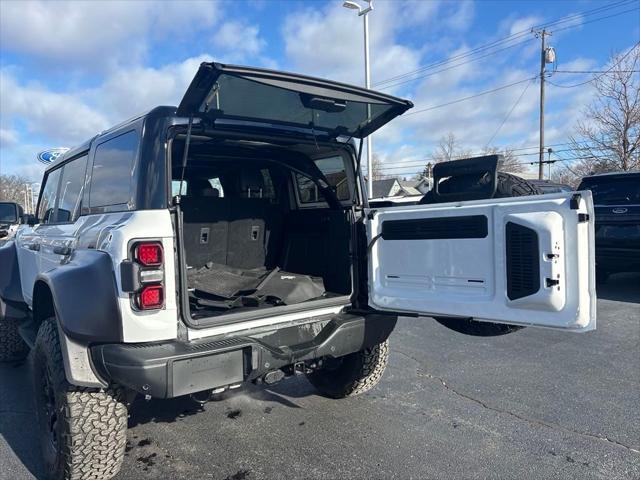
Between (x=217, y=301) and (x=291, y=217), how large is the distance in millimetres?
1192

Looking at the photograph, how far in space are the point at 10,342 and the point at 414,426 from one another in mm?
4034

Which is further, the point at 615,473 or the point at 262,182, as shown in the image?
the point at 262,182

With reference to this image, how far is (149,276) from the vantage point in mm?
2623

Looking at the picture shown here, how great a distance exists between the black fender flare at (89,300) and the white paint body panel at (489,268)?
1680mm

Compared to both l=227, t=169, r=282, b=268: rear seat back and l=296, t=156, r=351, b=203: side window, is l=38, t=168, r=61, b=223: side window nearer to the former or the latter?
l=227, t=169, r=282, b=268: rear seat back

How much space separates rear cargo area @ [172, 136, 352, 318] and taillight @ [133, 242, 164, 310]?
72cm

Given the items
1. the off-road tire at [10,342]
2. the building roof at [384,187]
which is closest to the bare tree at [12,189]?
the building roof at [384,187]

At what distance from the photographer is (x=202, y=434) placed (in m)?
3.62

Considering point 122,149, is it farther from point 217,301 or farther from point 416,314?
point 416,314

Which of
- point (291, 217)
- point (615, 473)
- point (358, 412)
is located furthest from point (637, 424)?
point (291, 217)

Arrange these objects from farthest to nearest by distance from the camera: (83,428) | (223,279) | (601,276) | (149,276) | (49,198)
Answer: (601,276)
(49,198)
(223,279)
(83,428)
(149,276)

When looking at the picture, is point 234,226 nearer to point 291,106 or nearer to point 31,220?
point 291,106

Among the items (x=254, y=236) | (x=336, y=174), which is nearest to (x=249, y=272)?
(x=254, y=236)

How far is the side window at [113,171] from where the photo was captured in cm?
296
